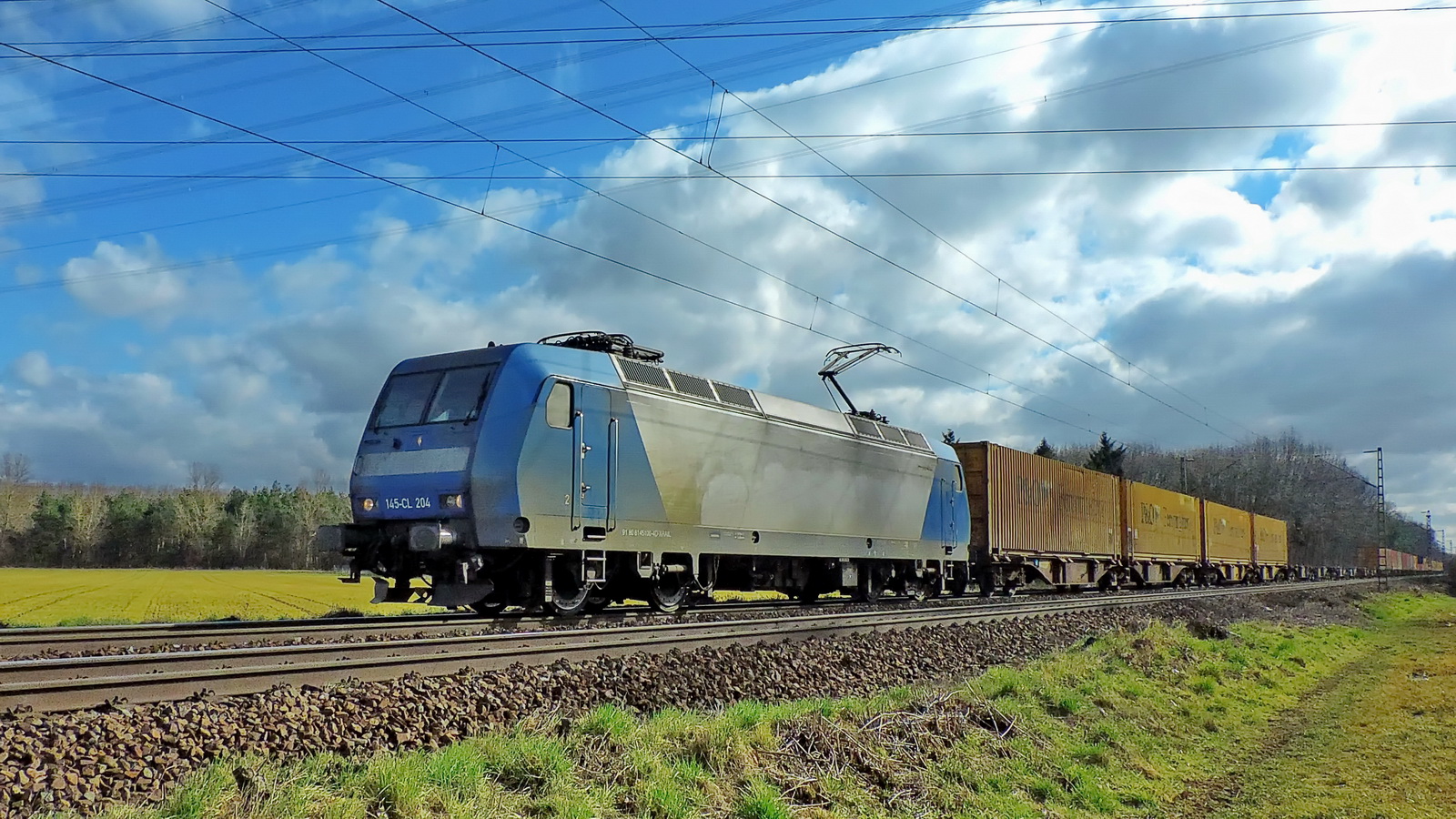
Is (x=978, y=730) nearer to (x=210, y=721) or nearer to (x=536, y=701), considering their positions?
(x=536, y=701)

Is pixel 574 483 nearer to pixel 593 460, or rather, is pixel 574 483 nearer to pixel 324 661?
pixel 593 460

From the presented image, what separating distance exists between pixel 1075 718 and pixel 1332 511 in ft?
263

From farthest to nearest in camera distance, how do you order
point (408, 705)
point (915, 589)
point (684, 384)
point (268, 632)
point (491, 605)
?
point (915, 589) < point (684, 384) < point (491, 605) < point (268, 632) < point (408, 705)

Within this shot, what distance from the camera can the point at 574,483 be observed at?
1273 cm

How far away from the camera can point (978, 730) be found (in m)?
9.14

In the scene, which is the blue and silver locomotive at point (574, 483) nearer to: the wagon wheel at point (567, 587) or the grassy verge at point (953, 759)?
the wagon wheel at point (567, 587)

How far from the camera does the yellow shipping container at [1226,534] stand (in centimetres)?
4384

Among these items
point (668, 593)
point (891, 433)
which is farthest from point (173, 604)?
point (891, 433)

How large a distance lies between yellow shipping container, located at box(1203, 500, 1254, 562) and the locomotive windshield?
39.5 metres

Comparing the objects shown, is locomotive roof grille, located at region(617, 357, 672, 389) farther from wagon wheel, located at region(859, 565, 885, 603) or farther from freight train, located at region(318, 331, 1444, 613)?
wagon wheel, located at region(859, 565, 885, 603)

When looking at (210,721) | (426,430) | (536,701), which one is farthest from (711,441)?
(210,721)

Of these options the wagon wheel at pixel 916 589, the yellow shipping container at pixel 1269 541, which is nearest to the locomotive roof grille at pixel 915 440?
the wagon wheel at pixel 916 589

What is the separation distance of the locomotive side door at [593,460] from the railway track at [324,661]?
5.57ft

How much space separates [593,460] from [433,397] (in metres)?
2.38
